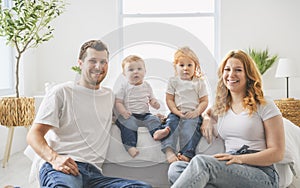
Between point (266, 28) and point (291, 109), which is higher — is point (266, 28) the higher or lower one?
the higher one

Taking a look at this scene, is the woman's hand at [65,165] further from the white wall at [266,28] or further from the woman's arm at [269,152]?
the white wall at [266,28]

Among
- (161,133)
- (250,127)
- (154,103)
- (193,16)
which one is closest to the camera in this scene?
(250,127)

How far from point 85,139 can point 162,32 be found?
2.41ft

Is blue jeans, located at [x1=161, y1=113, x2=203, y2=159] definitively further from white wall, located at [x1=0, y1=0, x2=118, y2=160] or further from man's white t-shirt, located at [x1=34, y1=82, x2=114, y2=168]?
white wall, located at [x1=0, y1=0, x2=118, y2=160]

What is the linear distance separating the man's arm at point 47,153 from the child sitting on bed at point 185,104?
22.4 inches

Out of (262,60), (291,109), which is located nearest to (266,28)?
(262,60)

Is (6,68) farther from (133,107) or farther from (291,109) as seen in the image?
(291,109)

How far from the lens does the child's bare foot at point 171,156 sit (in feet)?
7.14

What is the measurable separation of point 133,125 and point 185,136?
298mm

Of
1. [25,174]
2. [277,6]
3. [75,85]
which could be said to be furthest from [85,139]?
[277,6]

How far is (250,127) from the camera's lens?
1978 millimetres

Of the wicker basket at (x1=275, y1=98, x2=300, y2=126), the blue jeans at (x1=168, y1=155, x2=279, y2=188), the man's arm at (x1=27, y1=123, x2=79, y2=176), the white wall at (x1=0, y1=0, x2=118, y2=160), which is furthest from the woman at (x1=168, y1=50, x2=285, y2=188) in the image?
the white wall at (x1=0, y1=0, x2=118, y2=160)

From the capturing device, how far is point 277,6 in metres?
4.89

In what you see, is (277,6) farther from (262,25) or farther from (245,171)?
(245,171)
